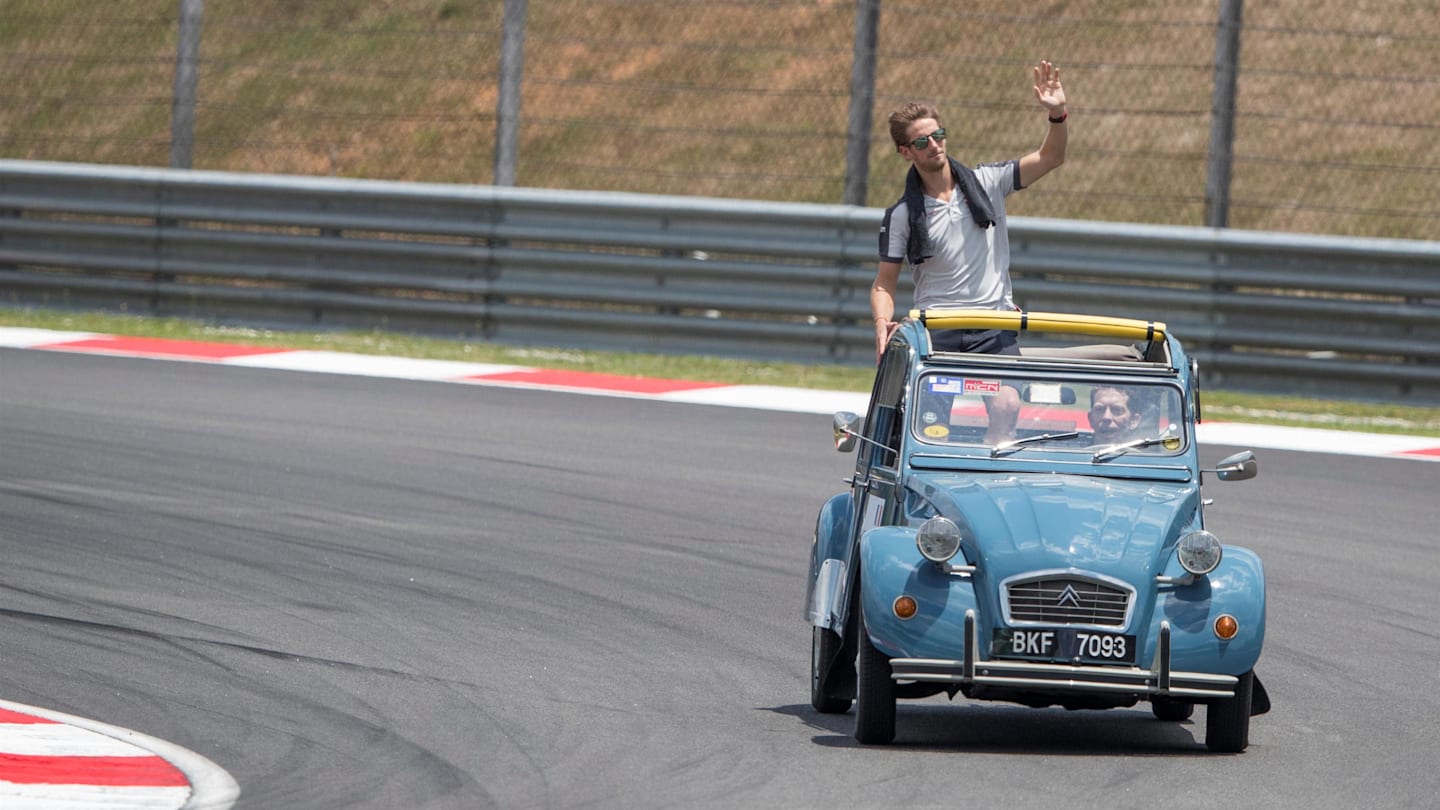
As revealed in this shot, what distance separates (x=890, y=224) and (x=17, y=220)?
471 inches

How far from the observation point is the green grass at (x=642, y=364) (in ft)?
51.5

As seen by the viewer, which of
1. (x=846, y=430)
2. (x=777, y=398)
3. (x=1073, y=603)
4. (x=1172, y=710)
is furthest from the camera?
(x=777, y=398)

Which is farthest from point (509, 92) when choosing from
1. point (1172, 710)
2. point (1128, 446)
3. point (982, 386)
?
point (1172, 710)

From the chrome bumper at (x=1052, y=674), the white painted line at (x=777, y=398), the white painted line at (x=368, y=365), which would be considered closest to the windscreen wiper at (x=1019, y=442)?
the chrome bumper at (x=1052, y=674)

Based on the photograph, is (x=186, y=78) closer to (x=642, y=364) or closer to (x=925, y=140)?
(x=642, y=364)

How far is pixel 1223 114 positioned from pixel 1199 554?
10498mm

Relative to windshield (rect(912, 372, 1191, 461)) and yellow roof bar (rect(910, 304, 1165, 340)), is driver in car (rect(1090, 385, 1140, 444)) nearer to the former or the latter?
windshield (rect(912, 372, 1191, 461))

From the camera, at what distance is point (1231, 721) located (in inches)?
256

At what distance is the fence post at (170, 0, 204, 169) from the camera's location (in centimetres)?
1802

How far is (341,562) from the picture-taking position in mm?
9680

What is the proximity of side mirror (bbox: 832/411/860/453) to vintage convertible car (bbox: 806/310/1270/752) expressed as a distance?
0.04 ft

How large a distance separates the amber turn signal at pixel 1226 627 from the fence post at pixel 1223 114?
10310 millimetres

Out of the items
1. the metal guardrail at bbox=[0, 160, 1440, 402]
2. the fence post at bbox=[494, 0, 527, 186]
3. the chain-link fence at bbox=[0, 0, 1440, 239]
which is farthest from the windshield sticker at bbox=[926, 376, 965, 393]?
the chain-link fence at bbox=[0, 0, 1440, 239]

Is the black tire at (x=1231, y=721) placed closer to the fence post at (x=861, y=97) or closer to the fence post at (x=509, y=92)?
the fence post at (x=861, y=97)
